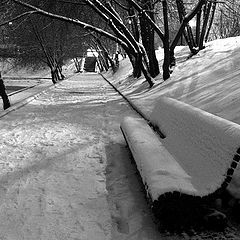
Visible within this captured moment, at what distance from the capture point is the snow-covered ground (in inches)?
120

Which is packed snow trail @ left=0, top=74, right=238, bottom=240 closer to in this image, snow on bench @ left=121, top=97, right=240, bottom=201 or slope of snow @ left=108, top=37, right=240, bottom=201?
snow on bench @ left=121, top=97, right=240, bottom=201

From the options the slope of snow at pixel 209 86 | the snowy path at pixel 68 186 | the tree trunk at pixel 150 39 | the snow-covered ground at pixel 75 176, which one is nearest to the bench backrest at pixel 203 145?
the slope of snow at pixel 209 86

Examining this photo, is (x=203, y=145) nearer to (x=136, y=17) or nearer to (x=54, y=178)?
(x=54, y=178)

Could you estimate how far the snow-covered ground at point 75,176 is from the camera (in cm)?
306

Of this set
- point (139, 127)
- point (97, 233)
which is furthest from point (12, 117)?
point (97, 233)

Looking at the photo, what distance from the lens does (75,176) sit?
439 cm

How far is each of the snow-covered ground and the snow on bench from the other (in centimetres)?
39

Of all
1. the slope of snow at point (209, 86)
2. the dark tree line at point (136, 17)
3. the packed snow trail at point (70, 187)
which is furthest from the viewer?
the dark tree line at point (136, 17)

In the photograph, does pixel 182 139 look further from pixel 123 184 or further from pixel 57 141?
pixel 57 141

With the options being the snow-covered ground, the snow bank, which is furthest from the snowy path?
the snow bank

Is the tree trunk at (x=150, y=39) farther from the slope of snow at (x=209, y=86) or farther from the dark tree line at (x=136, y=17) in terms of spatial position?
the slope of snow at (x=209, y=86)

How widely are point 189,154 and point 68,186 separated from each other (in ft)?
4.68

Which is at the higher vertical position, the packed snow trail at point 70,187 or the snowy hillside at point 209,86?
the packed snow trail at point 70,187

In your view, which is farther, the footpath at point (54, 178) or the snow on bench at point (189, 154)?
the footpath at point (54, 178)
